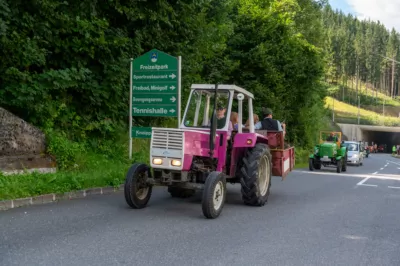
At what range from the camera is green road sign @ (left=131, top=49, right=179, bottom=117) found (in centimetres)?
1298

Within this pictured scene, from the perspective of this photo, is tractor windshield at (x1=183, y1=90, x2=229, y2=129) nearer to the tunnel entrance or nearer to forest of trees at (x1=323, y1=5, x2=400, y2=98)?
the tunnel entrance

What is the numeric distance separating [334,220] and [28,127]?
7278 mm

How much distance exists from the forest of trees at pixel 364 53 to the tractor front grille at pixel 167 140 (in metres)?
130

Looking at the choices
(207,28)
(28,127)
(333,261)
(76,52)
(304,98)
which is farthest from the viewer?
(304,98)

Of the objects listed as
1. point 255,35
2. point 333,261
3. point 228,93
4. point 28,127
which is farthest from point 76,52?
point 255,35

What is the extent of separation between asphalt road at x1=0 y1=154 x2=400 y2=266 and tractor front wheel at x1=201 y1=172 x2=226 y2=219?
18 cm

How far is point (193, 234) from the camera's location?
21.8ft

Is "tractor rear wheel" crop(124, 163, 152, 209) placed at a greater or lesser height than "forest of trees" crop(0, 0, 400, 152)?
lesser

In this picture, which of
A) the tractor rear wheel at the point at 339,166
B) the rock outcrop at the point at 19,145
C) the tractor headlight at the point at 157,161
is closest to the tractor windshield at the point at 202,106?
the tractor headlight at the point at 157,161

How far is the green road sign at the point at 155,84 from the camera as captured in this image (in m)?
13.0

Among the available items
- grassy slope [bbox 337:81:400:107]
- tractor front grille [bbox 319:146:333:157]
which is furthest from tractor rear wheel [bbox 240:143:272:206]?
grassy slope [bbox 337:81:400:107]

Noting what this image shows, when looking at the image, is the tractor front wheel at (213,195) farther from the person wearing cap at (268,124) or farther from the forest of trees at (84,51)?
the forest of trees at (84,51)

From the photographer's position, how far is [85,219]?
744 cm

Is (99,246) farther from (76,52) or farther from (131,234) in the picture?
(76,52)
